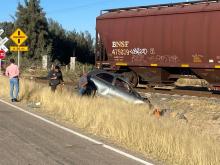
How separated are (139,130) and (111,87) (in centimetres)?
778

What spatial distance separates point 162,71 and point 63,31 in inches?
→ 2482

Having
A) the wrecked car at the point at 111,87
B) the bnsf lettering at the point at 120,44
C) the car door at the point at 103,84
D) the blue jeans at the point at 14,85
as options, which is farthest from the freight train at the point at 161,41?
the blue jeans at the point at 14,85

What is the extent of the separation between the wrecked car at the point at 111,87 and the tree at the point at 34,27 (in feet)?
164

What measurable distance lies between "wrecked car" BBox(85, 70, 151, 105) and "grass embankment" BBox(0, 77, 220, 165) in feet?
3.91

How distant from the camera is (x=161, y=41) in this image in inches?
979

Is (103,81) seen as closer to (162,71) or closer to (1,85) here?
(162,71)

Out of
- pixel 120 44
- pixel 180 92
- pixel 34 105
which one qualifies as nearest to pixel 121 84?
pixel 34 105

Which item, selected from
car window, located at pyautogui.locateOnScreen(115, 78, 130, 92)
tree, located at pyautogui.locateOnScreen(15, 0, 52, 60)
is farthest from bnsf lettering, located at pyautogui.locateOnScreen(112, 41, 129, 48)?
tree, located at pyautogui.locateOnScreen(15, 0, 52, 60)

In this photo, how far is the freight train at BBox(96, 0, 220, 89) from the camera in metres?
22.8

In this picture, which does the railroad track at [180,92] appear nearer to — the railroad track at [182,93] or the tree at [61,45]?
the railroad track at [182,93]

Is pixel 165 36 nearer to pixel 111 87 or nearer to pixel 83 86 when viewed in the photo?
pixel 111 87

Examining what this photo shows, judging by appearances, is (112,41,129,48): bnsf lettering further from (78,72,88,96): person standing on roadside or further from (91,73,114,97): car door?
(78,72,88,96): person standing on roadside

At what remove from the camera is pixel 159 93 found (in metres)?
24.0

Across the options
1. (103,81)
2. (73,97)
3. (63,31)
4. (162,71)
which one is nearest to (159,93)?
(162,71)
